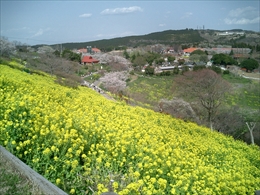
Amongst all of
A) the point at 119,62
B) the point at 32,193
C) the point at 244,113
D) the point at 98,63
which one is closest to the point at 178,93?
the point at 244,113

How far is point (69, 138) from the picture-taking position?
5180 millimetres

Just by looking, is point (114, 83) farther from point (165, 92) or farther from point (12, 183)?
point (12, 183)

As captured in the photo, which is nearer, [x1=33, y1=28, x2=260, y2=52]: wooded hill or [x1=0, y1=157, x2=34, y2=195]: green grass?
[x1=0, y1=157, x2=34, y2=195]: green grass

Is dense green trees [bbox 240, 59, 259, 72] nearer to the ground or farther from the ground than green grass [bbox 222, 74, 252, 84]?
farther from the ground

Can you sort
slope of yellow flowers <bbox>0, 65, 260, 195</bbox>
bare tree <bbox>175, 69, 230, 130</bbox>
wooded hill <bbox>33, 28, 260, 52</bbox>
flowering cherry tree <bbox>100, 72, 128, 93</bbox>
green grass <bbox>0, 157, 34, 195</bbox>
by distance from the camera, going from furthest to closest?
1. wooded hill <bbox>33, 28, 260, 52</bbox>
2. flowering cherry tree <bbox>100, 72, 128, 93</bbox>
3. bare tree <bbox>175, 69, 230, 130</bbox>
4. slope of yellow flowers <bbox>0, 65, 260, 195</bbox>
5. green grass <bbox>0, 157, 34, 195</bbox>

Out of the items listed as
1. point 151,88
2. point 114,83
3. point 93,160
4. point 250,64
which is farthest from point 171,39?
point 93,160

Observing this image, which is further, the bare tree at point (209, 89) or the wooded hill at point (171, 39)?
the wooded hill at point (171, 39)

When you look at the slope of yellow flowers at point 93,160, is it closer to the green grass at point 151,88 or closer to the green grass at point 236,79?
the green grass at point 151,88

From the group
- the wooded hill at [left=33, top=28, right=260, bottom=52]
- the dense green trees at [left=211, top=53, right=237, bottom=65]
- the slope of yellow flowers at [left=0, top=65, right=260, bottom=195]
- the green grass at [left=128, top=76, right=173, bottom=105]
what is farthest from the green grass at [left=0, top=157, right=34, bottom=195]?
the wooded hill at [left=33, top=28, right=260, bottom=52]

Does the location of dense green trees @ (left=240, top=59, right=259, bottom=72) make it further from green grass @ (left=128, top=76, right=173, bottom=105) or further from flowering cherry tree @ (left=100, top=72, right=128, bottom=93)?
flowering cherry tree @ (left=100, top=72, right=128, bottom=93)

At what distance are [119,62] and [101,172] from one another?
62480mm

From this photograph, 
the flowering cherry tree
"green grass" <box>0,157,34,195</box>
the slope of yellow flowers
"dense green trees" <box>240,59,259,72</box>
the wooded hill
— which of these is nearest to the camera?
"green grass" <box>0,157,34,195</box>

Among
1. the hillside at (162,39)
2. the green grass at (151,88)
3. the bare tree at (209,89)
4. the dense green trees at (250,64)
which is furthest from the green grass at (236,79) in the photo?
the hillside at (162,39)

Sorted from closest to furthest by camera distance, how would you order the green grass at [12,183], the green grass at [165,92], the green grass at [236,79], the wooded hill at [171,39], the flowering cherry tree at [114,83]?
the green grass at [12,183]
the green grass at [165,92]
the flowering cherry tree at [114,83]
the green grass at [236,79]
the wooded hill at [171,39]
